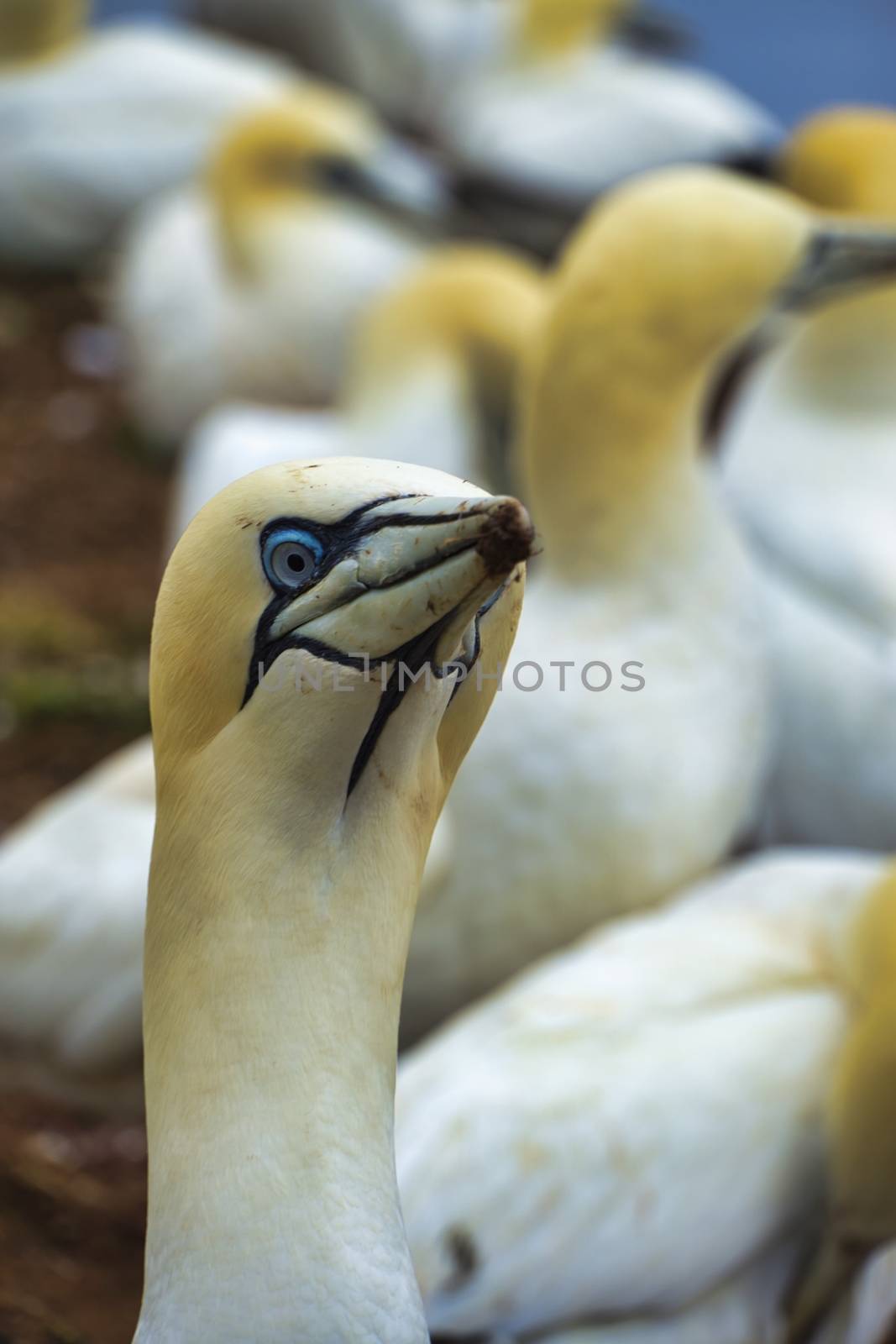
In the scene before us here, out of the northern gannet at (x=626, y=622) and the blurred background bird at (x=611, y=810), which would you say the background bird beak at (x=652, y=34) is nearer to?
the blurred background bird at (x=611, y=810)

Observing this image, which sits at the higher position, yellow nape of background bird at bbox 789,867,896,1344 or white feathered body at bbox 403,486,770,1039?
white feathered body at bbox 403,486,770,1039

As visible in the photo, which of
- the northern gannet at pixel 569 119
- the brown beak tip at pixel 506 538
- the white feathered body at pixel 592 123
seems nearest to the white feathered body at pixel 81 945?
the brown beak tip at pixel 506 538

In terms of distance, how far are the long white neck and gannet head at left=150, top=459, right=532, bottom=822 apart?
0.19 ft

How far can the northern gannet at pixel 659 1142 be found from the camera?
2355 mm

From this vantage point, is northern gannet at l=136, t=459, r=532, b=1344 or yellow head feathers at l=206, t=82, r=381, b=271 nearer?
northern gannet at l=136, t=459, r=532, b=1344

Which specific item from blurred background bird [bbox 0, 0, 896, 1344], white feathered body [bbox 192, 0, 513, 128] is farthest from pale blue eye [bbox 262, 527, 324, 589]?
white feathered body [bbox 192, 0, 513, 128]

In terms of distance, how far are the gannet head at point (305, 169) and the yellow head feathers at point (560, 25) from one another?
1.26m

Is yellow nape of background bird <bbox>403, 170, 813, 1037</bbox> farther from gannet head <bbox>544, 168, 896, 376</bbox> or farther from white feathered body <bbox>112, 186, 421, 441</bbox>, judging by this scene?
white feathered body <bbox>112, 186, 421, 441</bbox>

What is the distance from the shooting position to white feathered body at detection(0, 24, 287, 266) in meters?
7.35

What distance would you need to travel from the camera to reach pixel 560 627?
321 cm

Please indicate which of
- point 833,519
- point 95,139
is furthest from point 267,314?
point 833,519

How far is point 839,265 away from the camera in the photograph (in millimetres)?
3307

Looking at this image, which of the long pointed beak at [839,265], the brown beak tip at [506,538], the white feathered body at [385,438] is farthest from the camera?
the white feathered body at [385,438]

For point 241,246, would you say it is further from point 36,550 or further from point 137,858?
point 137,858
